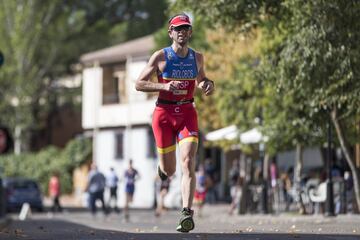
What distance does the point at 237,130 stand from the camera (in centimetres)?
3669

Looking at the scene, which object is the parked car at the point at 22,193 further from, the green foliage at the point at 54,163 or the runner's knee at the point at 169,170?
the runner's knee at the point at 169,170

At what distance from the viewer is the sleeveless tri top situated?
13.2 m

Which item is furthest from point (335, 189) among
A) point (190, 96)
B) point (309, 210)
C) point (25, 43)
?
point (25, 43)

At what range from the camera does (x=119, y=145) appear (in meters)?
59.9

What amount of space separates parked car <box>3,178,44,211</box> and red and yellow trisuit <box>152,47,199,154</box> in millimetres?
31952

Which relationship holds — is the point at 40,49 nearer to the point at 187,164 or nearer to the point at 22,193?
the point at 22,193

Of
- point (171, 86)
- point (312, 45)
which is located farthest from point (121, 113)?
point (171, 86)

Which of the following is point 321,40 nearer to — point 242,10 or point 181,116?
point 242,10

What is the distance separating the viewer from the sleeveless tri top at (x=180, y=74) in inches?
519

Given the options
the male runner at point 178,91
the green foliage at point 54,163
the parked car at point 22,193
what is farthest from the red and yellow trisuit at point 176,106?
the green foliage at point 54,163

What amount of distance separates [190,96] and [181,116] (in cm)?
25

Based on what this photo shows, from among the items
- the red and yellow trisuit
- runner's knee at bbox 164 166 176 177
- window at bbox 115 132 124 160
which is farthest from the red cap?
window at bbox 115 132 124 160

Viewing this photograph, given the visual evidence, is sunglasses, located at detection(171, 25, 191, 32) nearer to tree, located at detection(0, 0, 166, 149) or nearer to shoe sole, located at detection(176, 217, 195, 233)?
shoe sole, located at detection(176, 217, 195, 233)

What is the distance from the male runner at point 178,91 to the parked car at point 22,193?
3199cm
